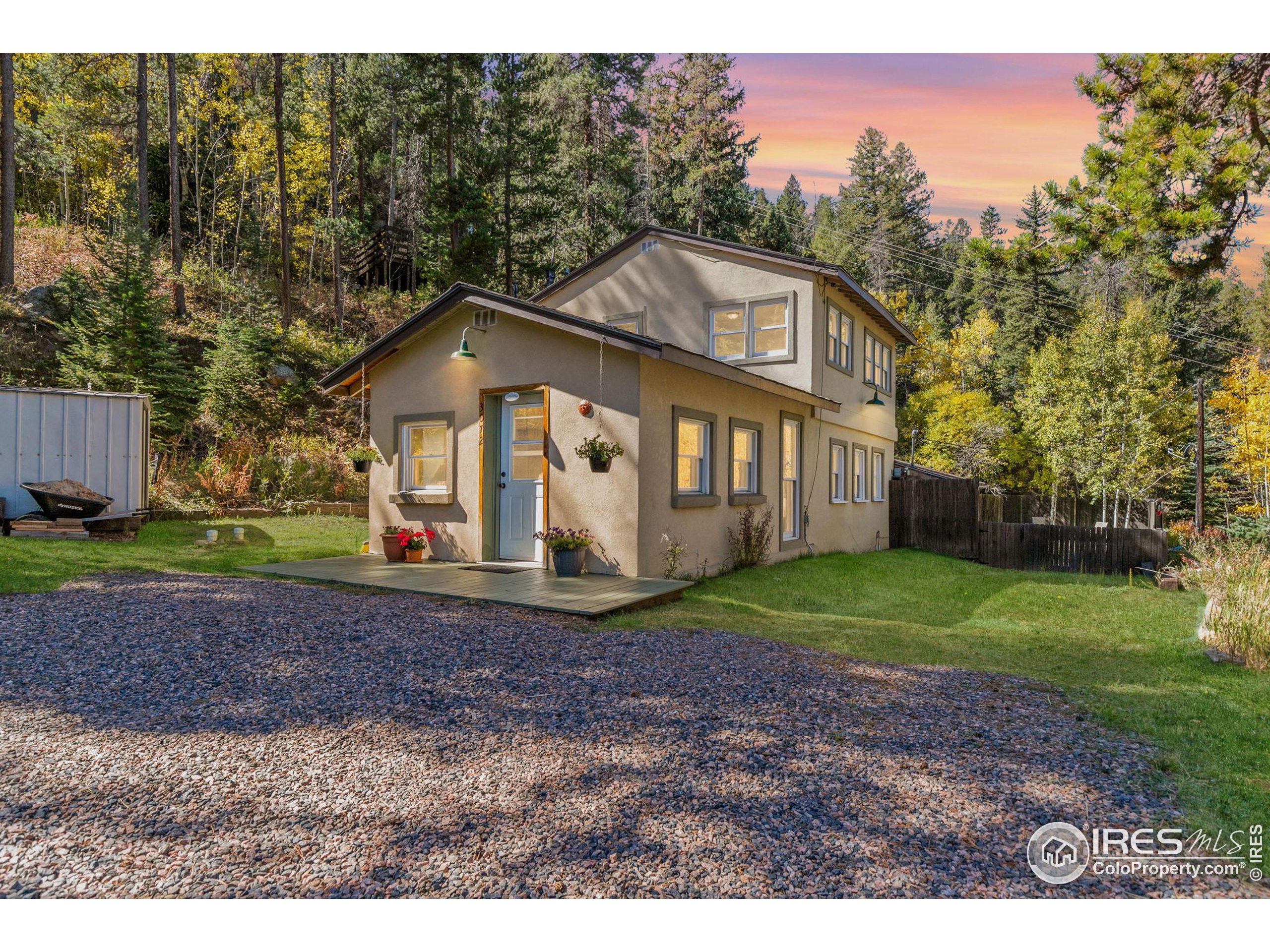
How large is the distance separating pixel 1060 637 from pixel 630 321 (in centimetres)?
1011

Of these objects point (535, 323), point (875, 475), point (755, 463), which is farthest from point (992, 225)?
point (535, 323)

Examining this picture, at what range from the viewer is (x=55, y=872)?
2.38 metres

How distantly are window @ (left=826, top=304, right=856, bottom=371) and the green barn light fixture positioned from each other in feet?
23.5

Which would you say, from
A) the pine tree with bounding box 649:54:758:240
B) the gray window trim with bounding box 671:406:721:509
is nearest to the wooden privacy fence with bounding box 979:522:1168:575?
the gray window trim with bounding box 671:406:721:509

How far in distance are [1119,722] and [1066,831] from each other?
180cm

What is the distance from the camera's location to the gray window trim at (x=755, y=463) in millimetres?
10531

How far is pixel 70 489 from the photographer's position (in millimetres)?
10344

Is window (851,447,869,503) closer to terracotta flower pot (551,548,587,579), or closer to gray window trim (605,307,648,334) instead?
gray window trim (605,307,648,334)

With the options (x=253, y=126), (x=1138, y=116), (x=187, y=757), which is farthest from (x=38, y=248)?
(x=1138, y=116)

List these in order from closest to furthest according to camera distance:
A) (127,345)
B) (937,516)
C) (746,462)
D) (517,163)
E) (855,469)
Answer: (746,462)
(127,345)
(855,469)
(937,516)
(517,163)

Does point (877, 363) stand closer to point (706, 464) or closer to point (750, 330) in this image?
point (750, 330)

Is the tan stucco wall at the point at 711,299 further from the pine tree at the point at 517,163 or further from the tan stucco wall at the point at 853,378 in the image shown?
the pine tree at the point at 517,163

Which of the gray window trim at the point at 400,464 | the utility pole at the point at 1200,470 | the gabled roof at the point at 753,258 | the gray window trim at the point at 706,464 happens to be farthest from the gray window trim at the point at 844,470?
the utility pole at the point at 1200,470

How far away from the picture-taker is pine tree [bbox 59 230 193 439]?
1502cm
